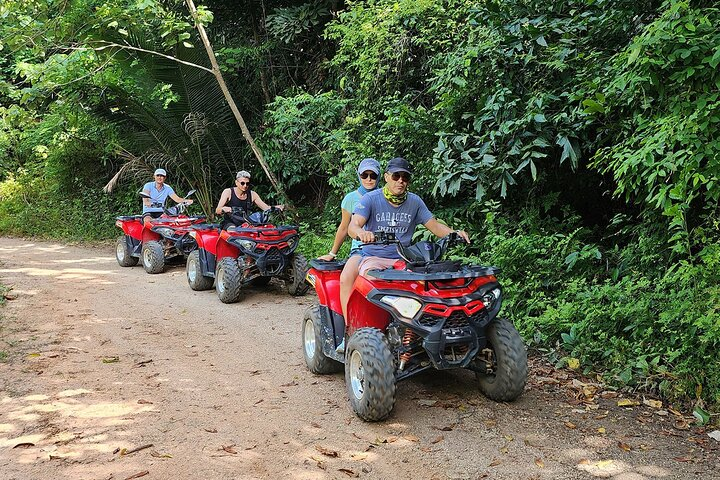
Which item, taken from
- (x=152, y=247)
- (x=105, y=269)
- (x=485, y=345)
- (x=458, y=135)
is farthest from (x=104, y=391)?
(x=105, y=269)

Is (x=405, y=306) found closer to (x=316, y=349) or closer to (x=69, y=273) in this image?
(x=316, y=349)

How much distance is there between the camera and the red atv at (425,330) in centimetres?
448

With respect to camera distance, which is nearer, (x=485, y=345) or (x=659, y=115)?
(x=485, y=345)

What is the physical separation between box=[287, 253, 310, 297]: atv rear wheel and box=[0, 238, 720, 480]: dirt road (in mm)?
2031

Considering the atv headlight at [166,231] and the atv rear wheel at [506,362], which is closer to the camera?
the atv rear wheel at [506,362]

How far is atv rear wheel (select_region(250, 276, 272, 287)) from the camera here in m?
9.73

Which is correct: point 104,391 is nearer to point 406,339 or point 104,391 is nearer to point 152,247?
point 406,339

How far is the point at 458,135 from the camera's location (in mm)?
→ 7906

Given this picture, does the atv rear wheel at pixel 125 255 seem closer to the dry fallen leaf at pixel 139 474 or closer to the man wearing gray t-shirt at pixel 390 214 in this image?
the man wearing gray t-shirt at pixel 390 214

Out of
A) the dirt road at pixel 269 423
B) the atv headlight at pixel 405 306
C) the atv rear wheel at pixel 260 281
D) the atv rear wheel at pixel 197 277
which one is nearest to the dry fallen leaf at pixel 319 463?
the dirt road at pixel 269 423

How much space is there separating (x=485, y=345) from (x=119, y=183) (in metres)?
15.8

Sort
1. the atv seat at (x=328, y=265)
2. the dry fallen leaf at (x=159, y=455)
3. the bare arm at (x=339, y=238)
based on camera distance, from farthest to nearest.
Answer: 1. the bare arm at (x=339, y=238)
2. the atv seat at (x=328, y=265)
3. the dry fallen leaf at (x=159, y=455)

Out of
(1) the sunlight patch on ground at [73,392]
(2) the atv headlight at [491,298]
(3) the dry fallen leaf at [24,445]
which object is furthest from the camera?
(1) the sunlight patch on ground at [73,392]

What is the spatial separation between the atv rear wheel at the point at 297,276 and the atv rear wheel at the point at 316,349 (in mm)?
3261
